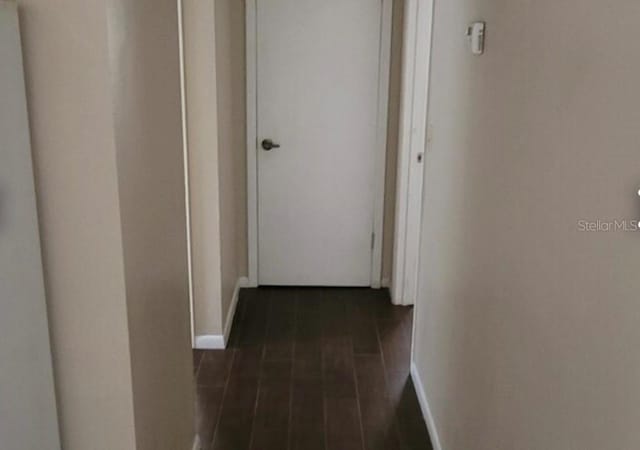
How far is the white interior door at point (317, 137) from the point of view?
3617mm

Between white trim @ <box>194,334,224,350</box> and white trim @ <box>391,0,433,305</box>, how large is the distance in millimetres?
1058

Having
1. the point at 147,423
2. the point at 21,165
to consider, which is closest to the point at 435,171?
the point at 147,423

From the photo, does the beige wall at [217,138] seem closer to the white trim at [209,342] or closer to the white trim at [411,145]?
the white trim at [209,342]

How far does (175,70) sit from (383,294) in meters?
2.36

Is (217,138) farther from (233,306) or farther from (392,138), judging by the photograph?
(392,138)

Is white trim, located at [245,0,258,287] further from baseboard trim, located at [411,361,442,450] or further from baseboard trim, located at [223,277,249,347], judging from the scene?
baseboard trim, located at [411,361,442,450]

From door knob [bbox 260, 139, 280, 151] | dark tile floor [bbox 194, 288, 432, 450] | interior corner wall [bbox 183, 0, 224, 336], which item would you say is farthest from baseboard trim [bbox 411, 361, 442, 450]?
door knob [bbox 260, 139, 280, 151]

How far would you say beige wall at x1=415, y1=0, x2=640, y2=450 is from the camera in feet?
3.33

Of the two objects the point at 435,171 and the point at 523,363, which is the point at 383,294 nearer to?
the point at 435,171

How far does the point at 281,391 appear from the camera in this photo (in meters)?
2.77

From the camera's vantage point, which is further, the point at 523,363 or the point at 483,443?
the point at 483,443

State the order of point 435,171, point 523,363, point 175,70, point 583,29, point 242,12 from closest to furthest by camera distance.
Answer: point 583,29, point 523,363, point 175,70, point 435,171, point 242,12

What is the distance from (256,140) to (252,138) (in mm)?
28

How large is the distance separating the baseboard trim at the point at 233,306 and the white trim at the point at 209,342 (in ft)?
0.10
